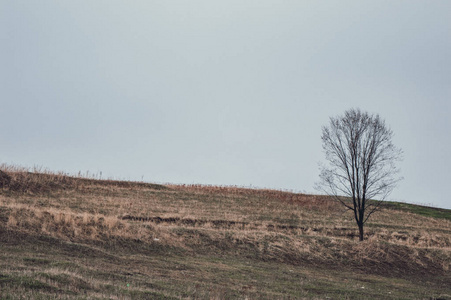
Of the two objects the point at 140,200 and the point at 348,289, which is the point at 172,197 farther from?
the point at 348,289

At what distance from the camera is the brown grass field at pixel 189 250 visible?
12422 millimetres

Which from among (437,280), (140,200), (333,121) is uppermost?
(333,121)

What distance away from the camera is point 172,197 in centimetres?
4169

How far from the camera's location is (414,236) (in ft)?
115

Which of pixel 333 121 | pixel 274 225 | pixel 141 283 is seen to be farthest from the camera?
pixel 274 225

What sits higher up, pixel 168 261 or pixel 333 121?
pixel 333 121

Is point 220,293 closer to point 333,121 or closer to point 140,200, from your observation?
point 333,121

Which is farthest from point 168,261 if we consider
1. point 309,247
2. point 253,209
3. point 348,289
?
point 253,209

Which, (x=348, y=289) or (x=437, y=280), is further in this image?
(x=437, y=280)

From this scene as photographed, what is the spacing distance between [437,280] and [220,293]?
15.0 metres

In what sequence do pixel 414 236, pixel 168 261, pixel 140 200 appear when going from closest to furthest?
pixel 168 261
pixel 414 236
pixel 140 200

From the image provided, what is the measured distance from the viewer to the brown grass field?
12.4 metres

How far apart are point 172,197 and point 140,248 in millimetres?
21043

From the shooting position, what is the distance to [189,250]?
2166 cm
